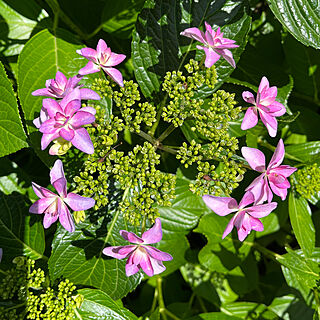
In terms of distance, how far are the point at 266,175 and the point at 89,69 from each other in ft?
2.06

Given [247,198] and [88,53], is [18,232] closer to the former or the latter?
[88,53]

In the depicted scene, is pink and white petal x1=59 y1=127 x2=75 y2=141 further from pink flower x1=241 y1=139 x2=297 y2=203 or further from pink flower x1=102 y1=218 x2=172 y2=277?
pink flower x1=241 y1=139 x2=297 y2=203

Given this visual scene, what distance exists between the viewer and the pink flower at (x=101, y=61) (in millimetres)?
1193

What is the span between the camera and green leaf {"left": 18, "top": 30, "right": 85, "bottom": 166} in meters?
1.36

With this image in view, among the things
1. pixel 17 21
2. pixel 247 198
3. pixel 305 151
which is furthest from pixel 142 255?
pixel 17 21

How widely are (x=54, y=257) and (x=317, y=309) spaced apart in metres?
1.06

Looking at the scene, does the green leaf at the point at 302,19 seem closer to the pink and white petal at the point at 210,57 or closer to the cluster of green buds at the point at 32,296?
the pink and white petal at the point at 210,57

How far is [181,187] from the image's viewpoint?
1644 mm

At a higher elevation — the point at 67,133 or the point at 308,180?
the point at 67,133

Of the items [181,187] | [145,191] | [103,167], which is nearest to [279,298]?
[181,187]

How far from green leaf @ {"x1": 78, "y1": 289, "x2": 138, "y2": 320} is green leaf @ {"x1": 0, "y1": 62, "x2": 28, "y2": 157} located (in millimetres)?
566

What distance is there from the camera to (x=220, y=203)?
3.66ft

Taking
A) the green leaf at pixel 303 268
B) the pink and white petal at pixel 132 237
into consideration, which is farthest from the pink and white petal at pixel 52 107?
the green leaf at pixel 303 268

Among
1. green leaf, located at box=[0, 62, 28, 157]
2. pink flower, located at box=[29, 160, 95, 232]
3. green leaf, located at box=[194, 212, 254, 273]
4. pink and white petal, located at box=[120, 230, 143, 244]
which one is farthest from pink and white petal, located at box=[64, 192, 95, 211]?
green leaf, located at box=[194, 212, 254, 273]
